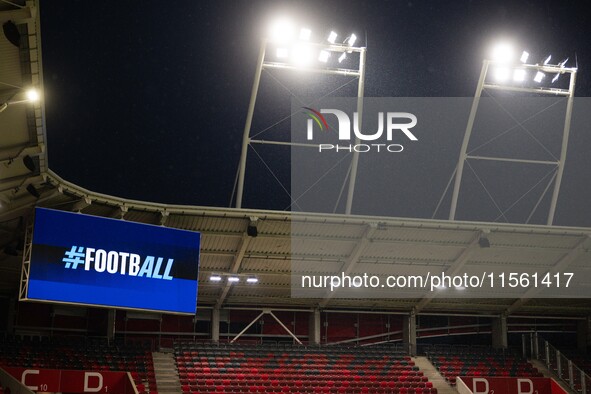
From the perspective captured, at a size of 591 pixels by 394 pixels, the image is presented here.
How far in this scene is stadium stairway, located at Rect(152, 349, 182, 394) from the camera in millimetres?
27156

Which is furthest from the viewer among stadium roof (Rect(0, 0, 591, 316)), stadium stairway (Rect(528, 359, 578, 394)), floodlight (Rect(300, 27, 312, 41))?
stadium stairway (Rect(528, 359, 578, 394))

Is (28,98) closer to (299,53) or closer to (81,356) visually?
(299,53)

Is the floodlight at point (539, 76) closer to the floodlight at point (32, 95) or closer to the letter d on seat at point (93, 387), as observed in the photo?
the letter d on seat at point (93, 387)

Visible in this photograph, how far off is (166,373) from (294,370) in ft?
16.3

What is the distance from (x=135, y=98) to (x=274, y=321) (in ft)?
44.6

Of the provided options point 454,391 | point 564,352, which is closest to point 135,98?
point 454,391

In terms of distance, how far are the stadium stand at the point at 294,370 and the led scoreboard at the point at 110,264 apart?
4969 mm

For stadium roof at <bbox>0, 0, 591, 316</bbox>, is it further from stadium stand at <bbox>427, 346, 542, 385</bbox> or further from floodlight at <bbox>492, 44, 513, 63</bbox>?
floodlight at <bbox>492, 44, 513, 63</bbox>

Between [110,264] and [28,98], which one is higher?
[28,98]

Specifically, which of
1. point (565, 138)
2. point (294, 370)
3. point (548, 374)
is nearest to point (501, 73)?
point (565, 138)

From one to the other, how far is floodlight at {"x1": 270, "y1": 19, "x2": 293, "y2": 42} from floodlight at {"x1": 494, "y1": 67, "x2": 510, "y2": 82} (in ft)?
26.9

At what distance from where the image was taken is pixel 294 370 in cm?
2977

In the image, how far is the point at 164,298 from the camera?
78.7 feet
